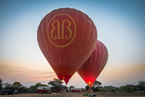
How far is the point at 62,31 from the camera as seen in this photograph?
18281 millimetres

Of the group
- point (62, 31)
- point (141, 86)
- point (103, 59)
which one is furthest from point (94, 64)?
point (141, 86)

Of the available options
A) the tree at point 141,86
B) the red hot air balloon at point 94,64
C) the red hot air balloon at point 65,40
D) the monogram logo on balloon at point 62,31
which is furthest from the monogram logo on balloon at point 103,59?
the tree at point 141,86

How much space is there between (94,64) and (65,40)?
573 inches

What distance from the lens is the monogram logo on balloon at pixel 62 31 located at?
720 inches

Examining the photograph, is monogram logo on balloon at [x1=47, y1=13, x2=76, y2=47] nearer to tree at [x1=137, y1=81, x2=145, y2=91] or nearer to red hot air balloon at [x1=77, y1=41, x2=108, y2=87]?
red hot air balloon at [x1=77, y1=41, x2=108, y2=87]

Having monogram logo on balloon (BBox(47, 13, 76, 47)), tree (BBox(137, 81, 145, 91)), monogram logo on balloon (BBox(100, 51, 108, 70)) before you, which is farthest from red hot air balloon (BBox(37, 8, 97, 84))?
tree (BBox(137, 81, 145, 91))

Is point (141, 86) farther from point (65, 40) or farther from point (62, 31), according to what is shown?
point (62, 31)

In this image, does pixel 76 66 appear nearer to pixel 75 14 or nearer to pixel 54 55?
pixel 54 55

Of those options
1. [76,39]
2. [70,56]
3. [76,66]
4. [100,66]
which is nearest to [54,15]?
[76,39]

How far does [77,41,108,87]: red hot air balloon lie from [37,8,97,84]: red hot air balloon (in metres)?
10.2

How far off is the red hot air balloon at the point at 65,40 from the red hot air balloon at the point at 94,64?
33.5 feet

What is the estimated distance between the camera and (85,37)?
20.0 m

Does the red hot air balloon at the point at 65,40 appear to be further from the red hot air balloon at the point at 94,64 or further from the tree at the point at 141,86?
the tree at the point at 141,86

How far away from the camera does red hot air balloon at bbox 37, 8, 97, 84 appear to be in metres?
18.4
